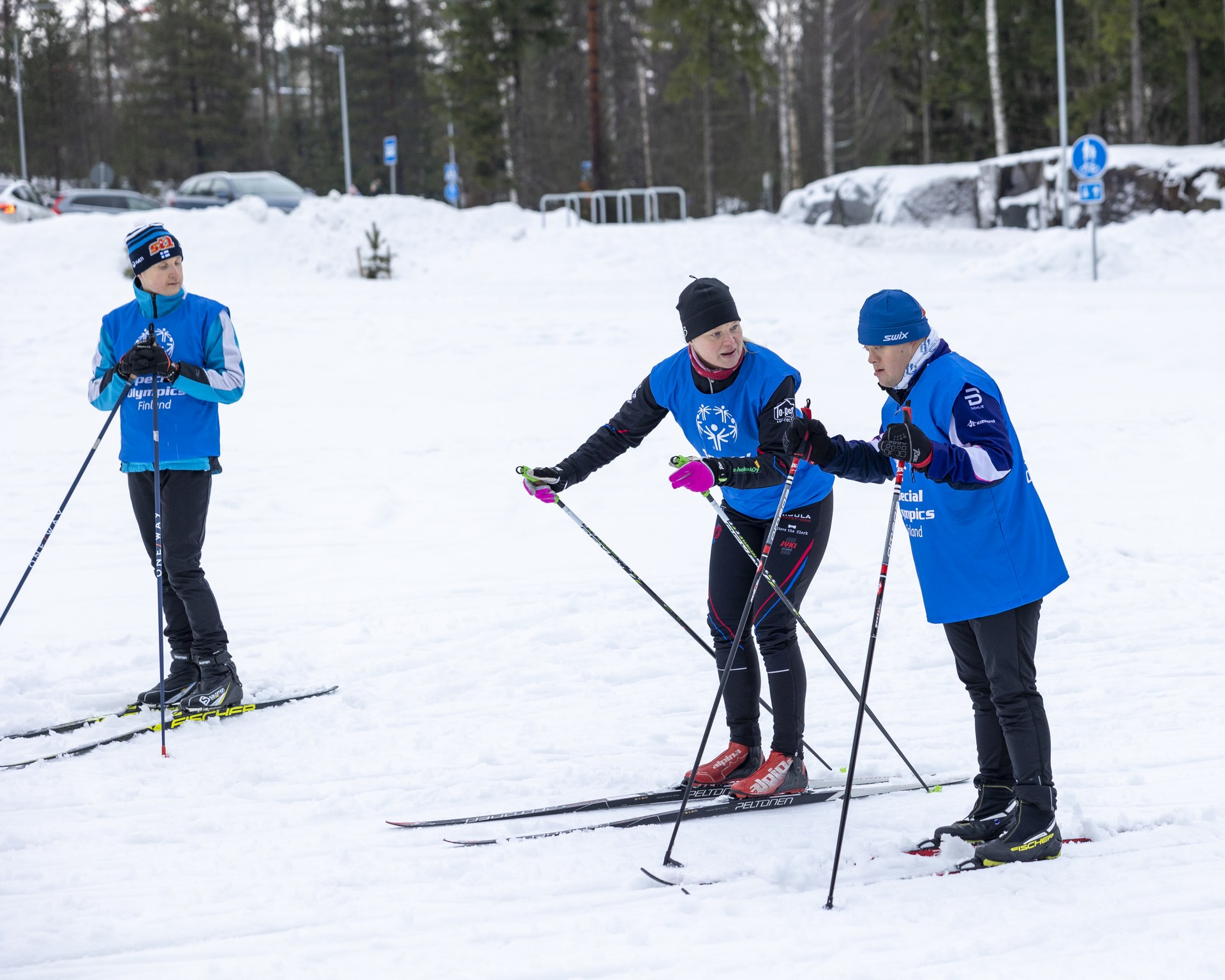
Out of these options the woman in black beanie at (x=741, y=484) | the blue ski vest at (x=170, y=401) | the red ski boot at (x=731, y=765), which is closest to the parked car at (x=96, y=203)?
the blue ski vest at (x=170, y=401)

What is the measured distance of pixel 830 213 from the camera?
25969 mm

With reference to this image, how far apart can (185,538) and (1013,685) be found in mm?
3229

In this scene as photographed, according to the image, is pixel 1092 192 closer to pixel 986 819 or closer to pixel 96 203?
pixel 986 819

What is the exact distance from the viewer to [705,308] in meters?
3.43

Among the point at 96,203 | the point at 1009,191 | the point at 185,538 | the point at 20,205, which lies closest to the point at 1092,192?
the point at 1009,191

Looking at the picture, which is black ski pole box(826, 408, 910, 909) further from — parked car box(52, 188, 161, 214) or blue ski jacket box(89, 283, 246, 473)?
parked car box(52, 188, 161, 214)

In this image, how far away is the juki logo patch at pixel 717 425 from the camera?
3527 mm

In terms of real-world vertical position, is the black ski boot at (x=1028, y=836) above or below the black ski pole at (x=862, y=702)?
below

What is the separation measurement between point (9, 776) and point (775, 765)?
269 centimetres

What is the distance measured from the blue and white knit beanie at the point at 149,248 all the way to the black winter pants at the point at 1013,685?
330cm

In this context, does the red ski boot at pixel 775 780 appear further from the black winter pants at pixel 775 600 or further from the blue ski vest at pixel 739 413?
the blue ski vest at pixel 739 413

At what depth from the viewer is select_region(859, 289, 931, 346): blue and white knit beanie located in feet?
9.91

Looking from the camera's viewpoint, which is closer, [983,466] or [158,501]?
[983,466]

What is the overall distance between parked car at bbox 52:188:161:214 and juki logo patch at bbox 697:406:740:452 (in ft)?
72.1
